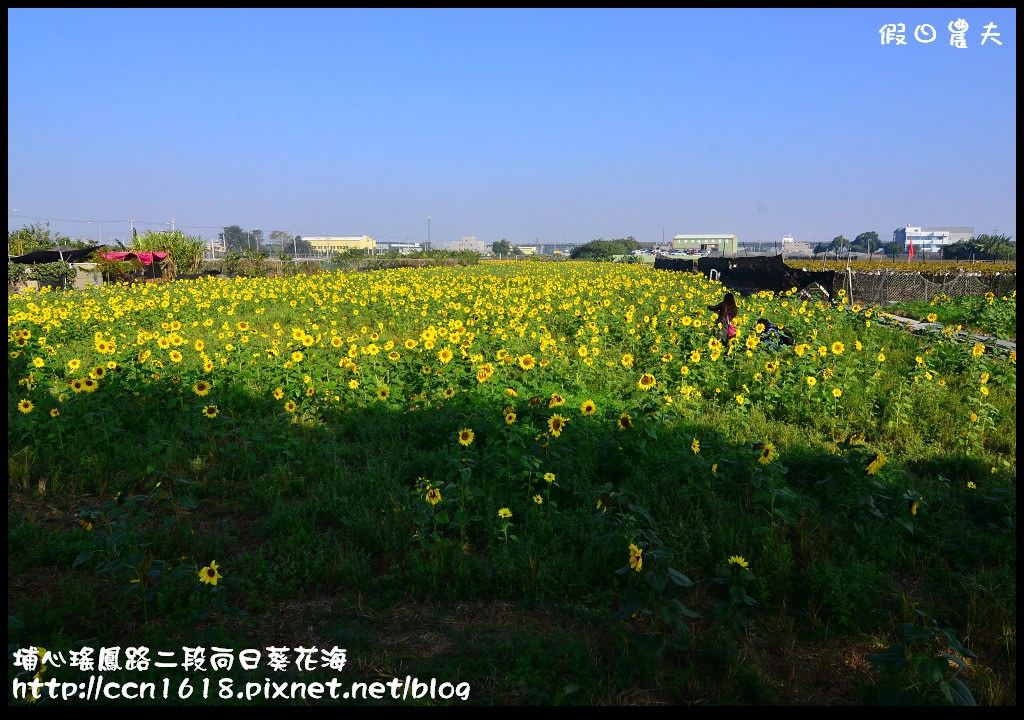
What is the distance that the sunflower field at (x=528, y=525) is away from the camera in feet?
8.68

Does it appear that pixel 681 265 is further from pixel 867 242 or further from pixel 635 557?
pixel 867 242

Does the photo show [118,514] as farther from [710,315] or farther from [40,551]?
[710,315]

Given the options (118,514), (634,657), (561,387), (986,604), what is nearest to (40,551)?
(118,514)

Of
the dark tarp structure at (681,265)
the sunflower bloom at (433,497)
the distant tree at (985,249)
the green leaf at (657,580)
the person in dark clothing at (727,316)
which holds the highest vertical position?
the distant tree at (985,249)

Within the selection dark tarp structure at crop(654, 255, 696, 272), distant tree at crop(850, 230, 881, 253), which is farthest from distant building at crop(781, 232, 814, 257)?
dark tarp structure at crop(654, 255, 696, 272)

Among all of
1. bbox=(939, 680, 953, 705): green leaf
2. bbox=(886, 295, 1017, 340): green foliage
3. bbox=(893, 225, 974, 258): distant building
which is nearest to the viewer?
bbox=(939, 680, 953, 705): green leaf

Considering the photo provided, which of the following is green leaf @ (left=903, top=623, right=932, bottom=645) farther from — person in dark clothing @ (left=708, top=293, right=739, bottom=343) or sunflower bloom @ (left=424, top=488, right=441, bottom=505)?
person in dark clothing @ (left=708, top=293, right=739, bottom=343)

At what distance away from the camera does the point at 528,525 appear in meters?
3.70

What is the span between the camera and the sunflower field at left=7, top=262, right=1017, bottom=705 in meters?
2.65

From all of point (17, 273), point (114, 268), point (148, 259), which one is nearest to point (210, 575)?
point (17, 273)

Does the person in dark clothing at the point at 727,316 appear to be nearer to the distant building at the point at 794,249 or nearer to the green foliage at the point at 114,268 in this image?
the green foliage at the point at 114,268

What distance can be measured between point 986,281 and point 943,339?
12.4 m

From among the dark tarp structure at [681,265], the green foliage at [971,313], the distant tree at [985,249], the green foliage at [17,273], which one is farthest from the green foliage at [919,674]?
the distant tree at [985,249]

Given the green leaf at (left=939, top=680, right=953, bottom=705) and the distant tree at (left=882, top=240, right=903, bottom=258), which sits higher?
the distant tree at (left=882, top=240, right=903, bottom=258)
